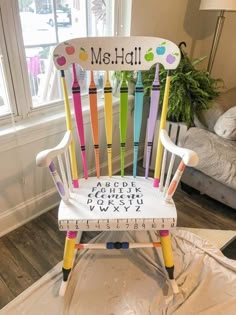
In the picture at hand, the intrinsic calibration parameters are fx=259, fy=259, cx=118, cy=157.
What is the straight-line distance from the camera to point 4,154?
4.33ft

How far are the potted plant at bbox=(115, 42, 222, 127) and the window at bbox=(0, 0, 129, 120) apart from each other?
36 centimetres

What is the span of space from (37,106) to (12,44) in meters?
0.34

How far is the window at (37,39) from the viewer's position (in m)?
1.22

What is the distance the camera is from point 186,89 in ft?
5.25

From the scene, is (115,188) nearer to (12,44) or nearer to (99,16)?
(12,44)

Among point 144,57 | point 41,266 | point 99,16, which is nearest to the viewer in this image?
point 144,57

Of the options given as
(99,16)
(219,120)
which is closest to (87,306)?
(219,120)

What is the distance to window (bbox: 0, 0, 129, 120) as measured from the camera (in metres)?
1.22

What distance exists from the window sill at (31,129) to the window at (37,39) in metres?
0.05

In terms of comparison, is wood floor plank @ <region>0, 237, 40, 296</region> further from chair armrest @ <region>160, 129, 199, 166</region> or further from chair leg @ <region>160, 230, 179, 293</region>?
chair armrest @ <region>160, 129, 199, 166</region>

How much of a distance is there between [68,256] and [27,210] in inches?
21.7

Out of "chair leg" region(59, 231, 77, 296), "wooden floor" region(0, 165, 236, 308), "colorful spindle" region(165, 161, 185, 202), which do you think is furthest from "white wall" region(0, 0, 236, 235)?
"colorful spindle" region(165, 161, 185, 202)

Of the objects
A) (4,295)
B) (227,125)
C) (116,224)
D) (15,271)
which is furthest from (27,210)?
(227,125)

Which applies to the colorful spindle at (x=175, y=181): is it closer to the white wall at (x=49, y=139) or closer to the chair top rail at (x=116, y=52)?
the chair top rail at (x=116, y=52)
